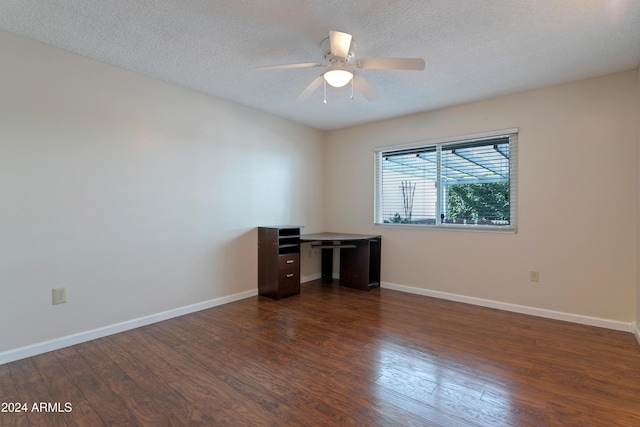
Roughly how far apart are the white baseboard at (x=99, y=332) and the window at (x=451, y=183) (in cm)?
263

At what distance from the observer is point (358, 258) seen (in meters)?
4.31

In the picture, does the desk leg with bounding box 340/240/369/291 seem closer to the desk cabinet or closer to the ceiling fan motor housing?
the desk cabinet

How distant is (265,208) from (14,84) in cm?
259

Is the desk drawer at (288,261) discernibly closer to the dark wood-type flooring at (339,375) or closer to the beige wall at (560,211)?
the dark wood-type flooring at (339,375)

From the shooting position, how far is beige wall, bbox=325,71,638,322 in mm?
2838

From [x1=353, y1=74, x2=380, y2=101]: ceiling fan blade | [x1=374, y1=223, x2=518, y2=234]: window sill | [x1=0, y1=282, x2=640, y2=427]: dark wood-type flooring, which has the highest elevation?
[x1=353, y1=74, x2=380, y2=101]: ceiling fan blade

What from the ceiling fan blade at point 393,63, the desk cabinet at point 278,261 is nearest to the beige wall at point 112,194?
the desk cabinet at point 278,261

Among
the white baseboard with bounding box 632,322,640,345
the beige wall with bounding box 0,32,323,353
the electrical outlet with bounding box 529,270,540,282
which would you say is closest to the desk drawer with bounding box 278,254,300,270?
the beige wall with bounding box 0,32,323,353

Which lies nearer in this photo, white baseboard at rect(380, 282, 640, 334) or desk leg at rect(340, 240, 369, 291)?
white baseboard at rect(380, 282, 640, 334)

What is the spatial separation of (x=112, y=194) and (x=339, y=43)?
2334 mm

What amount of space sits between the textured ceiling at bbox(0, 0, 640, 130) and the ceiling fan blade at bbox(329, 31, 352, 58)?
15cm

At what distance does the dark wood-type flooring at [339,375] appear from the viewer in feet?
5.50

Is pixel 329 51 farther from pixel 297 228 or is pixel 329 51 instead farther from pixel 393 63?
pixel 297 228

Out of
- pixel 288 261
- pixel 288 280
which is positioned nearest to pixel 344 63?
pixel 288 261
